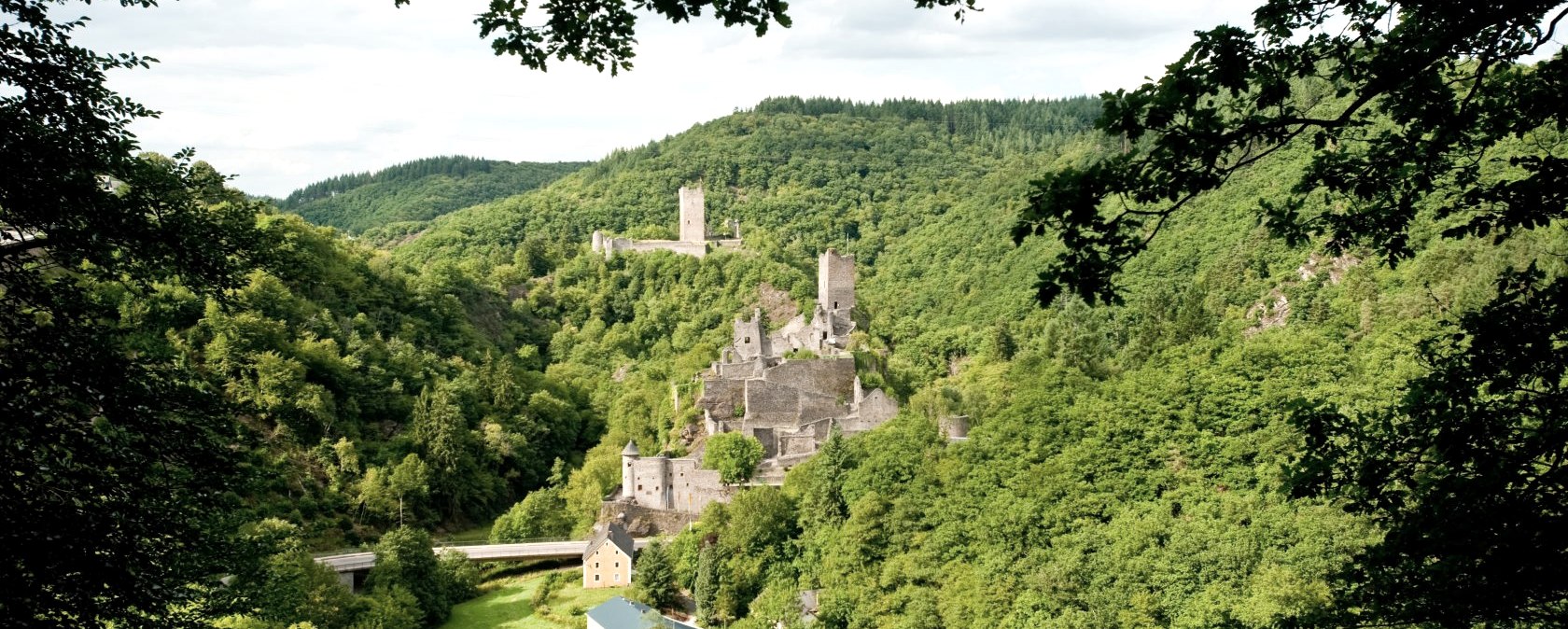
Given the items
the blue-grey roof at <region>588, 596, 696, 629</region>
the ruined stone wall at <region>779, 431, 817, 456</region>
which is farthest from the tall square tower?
the blue-grey roof at <region>588, 596, 696, 629</region>

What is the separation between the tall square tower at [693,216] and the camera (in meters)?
75.9

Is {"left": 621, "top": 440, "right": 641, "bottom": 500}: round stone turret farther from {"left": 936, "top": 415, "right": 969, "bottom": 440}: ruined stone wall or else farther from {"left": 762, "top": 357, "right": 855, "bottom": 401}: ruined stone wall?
{"left": 936, "top": 415, "right": 969, "bottom": 440}: ruined stone wall

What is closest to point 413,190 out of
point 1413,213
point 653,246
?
point 653,246

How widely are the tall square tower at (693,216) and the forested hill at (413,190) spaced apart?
72086 millimetres

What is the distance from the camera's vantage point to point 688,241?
75.6 m

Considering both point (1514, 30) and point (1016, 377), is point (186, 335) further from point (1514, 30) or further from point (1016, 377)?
point (1514, 30)

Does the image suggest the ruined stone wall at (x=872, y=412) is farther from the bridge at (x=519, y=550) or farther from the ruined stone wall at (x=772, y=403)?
the bridge at (x=519, y=550)

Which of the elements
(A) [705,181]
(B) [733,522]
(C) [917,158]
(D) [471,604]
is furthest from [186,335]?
(C) [917,158]

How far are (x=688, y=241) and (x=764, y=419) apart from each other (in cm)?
3397

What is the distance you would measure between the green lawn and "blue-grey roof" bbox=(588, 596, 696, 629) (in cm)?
169

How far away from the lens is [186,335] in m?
40.8

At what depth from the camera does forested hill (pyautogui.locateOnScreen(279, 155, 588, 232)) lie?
485 ft

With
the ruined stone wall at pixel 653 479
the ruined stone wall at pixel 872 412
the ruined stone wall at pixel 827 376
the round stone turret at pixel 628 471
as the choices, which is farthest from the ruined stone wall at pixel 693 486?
the ruined stone wall at pixel 872 412

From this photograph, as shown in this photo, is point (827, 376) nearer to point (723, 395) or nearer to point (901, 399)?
point (901, 399)
